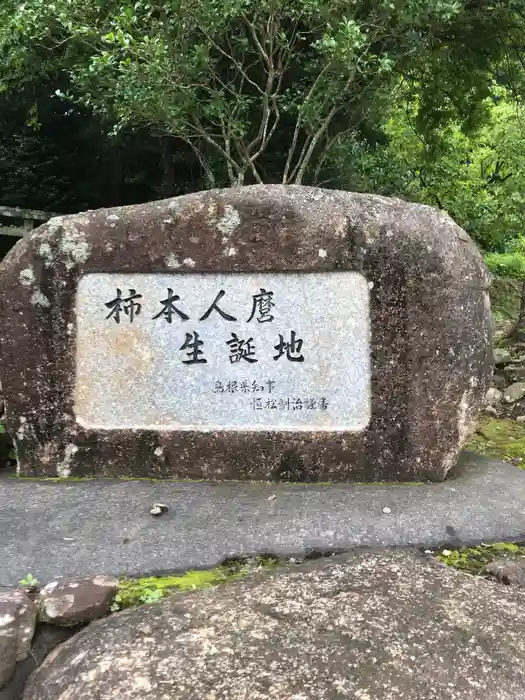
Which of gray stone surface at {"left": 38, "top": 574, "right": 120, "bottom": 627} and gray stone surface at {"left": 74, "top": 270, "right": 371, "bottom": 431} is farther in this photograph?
gray stone surface at {"left": 74, "top": 270, "right": 371, "bottom": 431}

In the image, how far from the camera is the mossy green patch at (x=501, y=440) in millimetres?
5062

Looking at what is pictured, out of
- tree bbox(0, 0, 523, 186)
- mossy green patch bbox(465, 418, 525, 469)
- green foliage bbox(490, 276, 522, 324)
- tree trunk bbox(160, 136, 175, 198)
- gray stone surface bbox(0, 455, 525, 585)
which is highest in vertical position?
tree bbox(0, 0, 523, 186)

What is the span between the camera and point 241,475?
12.1 feet

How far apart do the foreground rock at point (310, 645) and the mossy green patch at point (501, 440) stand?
8.65 feet

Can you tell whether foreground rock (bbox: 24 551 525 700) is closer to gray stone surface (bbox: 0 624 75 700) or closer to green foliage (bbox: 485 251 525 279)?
gray stone surface (bbox: 0 624 75 700)

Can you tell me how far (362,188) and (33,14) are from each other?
206 inches

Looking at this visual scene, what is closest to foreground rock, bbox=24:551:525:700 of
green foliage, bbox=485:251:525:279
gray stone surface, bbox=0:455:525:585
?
gray stone surface, bbox=0:455:525:585

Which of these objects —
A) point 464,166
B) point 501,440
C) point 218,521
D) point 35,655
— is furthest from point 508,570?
point 464,166

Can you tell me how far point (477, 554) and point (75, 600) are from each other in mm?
1903

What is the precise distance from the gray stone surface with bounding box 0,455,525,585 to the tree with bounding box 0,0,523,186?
→ 4271 millimetres


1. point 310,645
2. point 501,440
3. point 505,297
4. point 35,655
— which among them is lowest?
point 501,440

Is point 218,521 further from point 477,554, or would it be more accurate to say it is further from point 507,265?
point 507,265

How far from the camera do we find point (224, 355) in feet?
12.3

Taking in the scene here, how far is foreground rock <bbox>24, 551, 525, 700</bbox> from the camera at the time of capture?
6.43 ft
